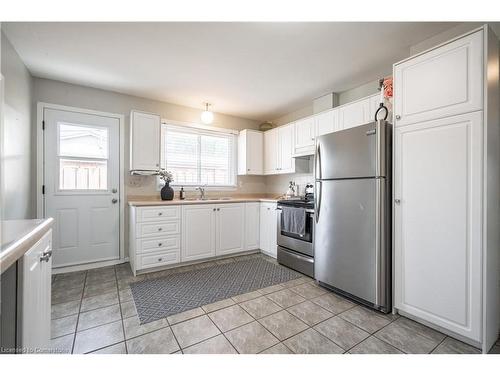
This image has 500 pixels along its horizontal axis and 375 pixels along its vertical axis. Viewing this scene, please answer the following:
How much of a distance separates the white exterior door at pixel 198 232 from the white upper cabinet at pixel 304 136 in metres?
1.63

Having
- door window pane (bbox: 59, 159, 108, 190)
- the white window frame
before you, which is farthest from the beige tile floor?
the white window frame

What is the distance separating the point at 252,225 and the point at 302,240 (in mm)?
1084

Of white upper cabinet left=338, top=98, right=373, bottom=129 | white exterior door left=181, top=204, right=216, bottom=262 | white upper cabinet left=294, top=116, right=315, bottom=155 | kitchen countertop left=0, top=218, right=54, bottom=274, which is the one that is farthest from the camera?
white upper cabinet left=294, top=116, right=315, bottom=155

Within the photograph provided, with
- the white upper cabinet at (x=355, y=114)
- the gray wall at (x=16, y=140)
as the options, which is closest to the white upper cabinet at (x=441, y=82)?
the white upper cabinet at (x=355, y=114)

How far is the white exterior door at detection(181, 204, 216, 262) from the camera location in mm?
3219

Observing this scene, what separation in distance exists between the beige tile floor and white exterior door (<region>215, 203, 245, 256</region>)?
48.6 inches

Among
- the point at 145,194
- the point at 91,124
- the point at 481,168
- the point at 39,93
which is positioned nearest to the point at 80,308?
the point at 145,194

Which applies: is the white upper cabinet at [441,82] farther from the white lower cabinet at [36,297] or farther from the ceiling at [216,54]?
the white lower cabinet at [36,297]

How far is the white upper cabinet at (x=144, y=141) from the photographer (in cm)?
322

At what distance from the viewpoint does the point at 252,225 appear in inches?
150

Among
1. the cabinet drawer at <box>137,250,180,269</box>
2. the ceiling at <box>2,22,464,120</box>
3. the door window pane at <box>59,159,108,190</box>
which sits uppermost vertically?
the ceiling at <box>2,22,464,120</box>

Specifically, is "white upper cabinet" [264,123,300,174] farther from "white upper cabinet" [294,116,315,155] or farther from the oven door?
the oven door
